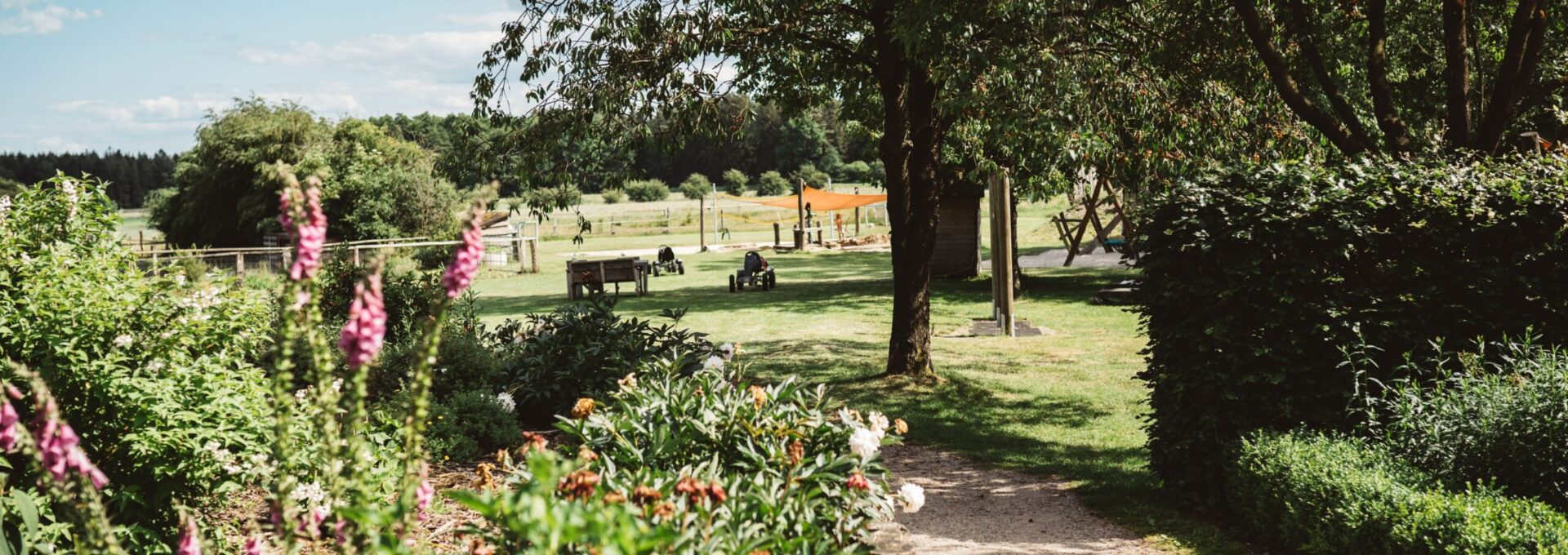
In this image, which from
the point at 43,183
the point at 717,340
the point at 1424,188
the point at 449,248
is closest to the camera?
the point at 43,183

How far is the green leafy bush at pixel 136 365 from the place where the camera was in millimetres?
4094

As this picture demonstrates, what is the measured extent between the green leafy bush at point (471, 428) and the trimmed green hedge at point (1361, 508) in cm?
440

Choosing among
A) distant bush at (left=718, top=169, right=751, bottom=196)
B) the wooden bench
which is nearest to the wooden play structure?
the wooden bench

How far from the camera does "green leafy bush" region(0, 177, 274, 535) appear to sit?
409 centimetres

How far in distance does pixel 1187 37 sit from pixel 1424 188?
3.46 meters

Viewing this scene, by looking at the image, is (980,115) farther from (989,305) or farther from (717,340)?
(989,305)

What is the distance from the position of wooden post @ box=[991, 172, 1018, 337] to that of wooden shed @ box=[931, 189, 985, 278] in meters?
7.37

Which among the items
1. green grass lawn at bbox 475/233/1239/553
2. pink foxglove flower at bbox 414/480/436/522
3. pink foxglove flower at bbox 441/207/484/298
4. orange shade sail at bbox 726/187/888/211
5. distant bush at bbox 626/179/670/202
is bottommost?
green grass lawn at bbox 475/233/1239/553

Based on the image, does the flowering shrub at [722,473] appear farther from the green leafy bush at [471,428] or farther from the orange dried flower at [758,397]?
the green leafy bush at [471,428]

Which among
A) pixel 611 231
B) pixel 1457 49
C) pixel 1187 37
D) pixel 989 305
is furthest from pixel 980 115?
pixel 611 231

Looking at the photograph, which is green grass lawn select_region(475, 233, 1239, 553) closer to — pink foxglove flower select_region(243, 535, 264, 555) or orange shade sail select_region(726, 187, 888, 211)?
pink foxglove flower select_region(243, 535, 264, 555)

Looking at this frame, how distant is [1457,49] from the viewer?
24.2ft

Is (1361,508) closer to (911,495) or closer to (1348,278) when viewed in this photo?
(1348,278)

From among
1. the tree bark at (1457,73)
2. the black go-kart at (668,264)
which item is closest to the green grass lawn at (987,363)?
the black go-kart at (668,264)
